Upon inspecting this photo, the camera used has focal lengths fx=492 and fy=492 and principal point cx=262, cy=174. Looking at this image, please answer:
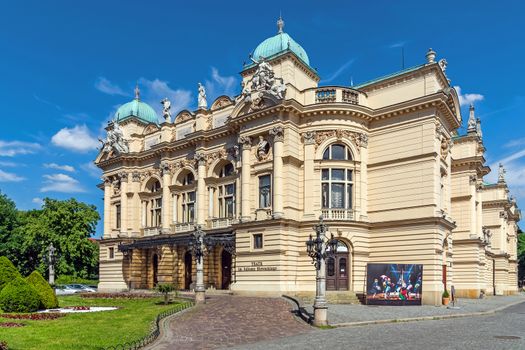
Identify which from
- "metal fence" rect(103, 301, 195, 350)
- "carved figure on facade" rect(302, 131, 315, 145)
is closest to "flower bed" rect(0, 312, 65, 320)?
"metal fence" rect(103, 301, 195, 350)

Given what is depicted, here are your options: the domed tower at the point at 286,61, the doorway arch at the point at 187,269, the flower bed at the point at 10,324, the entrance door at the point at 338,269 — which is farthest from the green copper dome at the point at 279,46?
the flower bed at the point at 10,324

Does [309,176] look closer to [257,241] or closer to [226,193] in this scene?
[257,241]

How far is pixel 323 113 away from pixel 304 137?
2359mm

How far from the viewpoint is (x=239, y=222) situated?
3928cm

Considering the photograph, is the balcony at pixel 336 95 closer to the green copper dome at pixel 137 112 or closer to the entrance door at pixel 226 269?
the entrance door at pixel 226 269

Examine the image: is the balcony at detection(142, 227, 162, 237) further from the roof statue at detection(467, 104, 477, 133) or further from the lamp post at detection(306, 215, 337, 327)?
the roof statue at detection(467, 104, 477, 133)

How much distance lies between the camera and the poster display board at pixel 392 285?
32.2m

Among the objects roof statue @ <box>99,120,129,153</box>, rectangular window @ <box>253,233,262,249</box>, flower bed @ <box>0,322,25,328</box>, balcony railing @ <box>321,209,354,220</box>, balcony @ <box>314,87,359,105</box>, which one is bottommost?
flower bed @ <box>0,322,25,328</box>

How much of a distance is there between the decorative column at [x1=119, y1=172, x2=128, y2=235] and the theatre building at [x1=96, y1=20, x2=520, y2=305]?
17.3 ft

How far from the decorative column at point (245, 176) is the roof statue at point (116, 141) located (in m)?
17.9

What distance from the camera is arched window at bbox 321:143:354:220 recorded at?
3753cm

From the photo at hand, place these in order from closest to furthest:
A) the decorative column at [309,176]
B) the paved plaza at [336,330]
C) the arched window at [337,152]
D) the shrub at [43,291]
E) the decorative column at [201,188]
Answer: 1. the paved plaza at [336,330]
2. the shrub at [43,291]
3. the decorative column at [309,176]
4. the arched window at [337,152]
5. the decorative column at [201,188]

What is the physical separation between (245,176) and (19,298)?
1862cm

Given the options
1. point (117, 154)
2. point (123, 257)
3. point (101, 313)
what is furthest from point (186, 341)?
point (117, 154)
